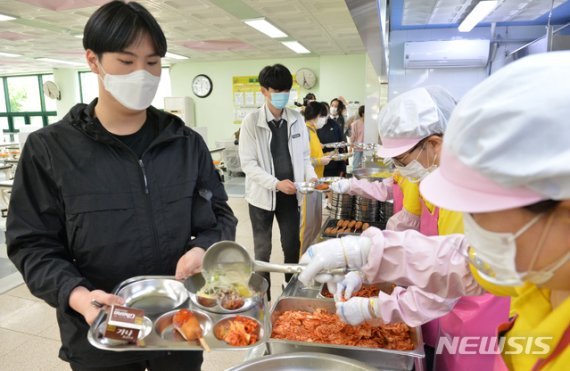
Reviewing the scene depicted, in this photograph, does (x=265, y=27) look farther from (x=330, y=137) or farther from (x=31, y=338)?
(x=31, y=338)

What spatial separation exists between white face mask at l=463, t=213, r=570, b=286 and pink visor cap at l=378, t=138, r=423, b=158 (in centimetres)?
75

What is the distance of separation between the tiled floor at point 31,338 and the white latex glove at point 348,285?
961mm

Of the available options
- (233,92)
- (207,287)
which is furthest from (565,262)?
(233,92)

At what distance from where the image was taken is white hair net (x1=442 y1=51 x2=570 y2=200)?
496 millimetres

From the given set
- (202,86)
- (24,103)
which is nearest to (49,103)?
(24,103)

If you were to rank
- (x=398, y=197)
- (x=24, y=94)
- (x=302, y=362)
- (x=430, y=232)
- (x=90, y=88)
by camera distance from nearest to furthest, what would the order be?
(x=302, y=362), (x=430, y=232), (x=398, y=197), (x=90, y=88), (x=24, y=94)

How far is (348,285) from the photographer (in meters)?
1.27

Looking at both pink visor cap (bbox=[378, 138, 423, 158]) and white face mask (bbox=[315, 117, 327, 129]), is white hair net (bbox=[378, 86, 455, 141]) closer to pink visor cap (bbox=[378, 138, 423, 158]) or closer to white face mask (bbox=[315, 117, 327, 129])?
pink visor cap (bbox=[378, 138, 423, 158])

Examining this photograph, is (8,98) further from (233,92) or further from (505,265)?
(505,265)

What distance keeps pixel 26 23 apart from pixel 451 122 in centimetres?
731

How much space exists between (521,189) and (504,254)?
13cm

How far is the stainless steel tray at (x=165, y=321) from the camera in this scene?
1.02 meters

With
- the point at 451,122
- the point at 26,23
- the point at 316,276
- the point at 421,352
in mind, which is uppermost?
the point at 26,23

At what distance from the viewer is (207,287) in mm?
1296
